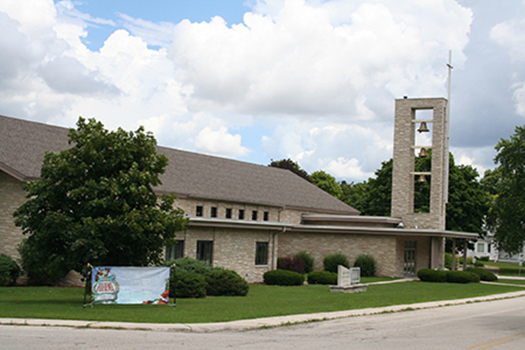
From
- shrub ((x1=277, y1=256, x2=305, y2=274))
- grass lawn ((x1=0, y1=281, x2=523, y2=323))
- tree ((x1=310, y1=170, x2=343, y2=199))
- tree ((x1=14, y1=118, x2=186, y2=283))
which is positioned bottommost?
grass lawn ((x1=0, y1=281, x2=523, y2=323))

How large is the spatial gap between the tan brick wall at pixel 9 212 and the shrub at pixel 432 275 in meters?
26.0

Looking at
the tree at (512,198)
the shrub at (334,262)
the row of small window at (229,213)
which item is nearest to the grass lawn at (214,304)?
the row of small window at (229,213)

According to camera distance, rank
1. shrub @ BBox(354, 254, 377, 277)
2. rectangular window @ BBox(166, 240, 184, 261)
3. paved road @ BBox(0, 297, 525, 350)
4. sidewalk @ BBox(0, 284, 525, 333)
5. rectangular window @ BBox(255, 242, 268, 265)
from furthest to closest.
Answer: shrub @ BBox(354, 254, 377, 277), rectangular window @ BBox(255, 242, 268, 265), rectangular window @ BBox(166, 240, 184, 261), sidewalk @ BBox(0, 284, 525, 333), paved road @ BBox(0, 297, 525, 350)

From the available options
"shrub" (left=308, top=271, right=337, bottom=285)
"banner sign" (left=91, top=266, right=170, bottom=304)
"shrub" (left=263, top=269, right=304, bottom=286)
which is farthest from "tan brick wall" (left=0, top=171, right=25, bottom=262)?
"shrub" (left=308, top=271, right=337, bottom=285)

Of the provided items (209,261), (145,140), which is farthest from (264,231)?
(145,140)

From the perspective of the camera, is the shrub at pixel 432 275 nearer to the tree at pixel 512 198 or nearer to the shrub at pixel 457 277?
the shrub at pixel 457 277

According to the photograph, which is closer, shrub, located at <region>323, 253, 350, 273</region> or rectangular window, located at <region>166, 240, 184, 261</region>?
rectangular window, located at <region>166, 240, 184, 261</region>

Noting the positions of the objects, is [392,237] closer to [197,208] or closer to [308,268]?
[308,268]

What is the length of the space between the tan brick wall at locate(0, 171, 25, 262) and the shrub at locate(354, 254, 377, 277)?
2356 cm

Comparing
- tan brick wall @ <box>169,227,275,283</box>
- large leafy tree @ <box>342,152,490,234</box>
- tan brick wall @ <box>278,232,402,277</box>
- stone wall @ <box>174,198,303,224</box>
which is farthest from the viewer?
large leafy tree @ <box>342,152,490,234</box>

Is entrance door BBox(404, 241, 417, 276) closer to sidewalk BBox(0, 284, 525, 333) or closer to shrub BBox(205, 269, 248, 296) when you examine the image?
shrub BBox(205, 269, 248, 296)

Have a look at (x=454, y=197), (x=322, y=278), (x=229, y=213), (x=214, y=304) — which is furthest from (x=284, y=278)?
(x=454, y=197)

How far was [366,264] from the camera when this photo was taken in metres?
41.9

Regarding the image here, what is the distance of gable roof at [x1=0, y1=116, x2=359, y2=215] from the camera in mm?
29438
